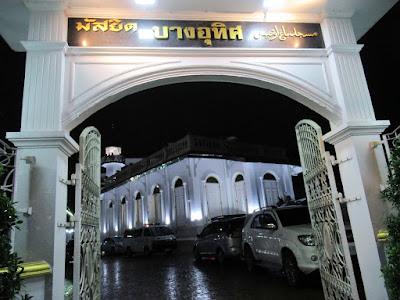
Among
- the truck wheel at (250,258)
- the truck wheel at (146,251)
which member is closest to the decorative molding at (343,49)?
the truck wheel at (250,258)

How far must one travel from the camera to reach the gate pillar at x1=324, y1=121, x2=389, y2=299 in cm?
418

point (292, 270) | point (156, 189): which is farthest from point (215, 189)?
point (292, 270)

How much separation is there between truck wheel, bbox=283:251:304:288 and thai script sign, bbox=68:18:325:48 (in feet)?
14.6

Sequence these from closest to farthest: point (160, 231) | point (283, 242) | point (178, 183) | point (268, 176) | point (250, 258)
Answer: point (283, 242)
point (250, 258)
point (160, 231)
point (268, 176)
point (178, 183)

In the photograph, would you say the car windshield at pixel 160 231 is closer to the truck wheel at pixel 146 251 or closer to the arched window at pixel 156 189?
the truck wheel at pixel 146 251

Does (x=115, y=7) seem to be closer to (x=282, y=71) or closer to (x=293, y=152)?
(x=282, y=71)

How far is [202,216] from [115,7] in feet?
52.2

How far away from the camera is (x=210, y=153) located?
17.4 metres

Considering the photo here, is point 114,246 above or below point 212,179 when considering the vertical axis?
below

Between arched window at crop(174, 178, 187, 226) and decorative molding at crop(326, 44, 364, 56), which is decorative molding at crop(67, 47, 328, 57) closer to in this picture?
decorative molding at crop(326, 44, 364, 56)

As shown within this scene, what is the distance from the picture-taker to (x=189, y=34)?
16.3ft

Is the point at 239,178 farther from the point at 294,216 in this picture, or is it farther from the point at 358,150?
the point at 358,150

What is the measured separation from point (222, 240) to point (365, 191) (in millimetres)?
7026

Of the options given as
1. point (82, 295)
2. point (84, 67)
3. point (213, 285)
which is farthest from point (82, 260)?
point (213, 285)
